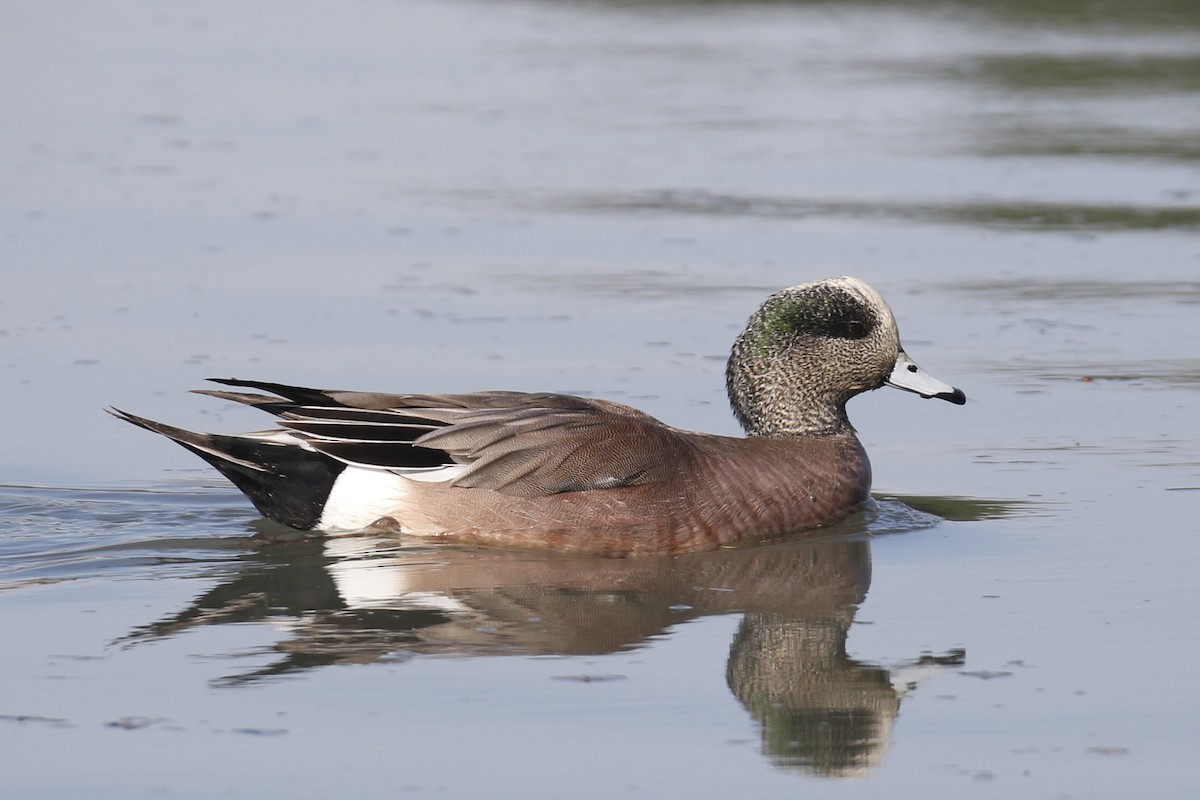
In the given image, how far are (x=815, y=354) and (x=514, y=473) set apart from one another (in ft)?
4.20

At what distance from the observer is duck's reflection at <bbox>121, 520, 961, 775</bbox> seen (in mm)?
4816

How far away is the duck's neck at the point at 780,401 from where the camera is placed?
7203mm

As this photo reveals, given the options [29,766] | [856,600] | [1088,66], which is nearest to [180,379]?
[856,600]

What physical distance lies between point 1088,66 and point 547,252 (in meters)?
8.30

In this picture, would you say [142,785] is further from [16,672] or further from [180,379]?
[180,379]

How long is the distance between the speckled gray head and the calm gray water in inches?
15.6

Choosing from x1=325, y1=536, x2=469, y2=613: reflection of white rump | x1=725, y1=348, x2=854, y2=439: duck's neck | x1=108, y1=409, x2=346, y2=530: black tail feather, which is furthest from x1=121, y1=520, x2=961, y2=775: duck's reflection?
x1=725, y1=348, x2=854, y2=439: duck's neck

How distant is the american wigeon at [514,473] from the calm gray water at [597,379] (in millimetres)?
140

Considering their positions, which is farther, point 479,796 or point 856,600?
point 856,600

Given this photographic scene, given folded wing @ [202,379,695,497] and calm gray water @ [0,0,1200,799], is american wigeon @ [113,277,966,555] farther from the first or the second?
calm gray water @ [0,0,1200,799]

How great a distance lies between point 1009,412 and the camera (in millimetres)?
8039

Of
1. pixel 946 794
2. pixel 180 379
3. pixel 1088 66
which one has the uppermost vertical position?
pixel 1088 66

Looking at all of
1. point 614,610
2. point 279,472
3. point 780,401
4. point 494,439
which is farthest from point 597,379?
point 614,610

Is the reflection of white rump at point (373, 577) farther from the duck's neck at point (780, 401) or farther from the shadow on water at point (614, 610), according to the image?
the duck's neck at point (780, 401)
